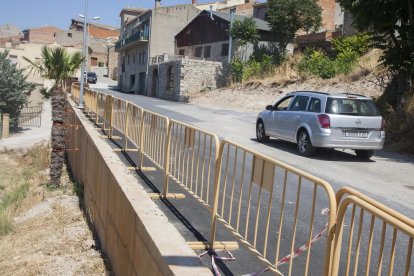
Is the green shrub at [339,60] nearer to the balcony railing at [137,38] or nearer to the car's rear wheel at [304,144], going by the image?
the car's rear wheel at [304,144]

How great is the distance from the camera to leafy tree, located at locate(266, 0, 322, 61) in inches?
1428

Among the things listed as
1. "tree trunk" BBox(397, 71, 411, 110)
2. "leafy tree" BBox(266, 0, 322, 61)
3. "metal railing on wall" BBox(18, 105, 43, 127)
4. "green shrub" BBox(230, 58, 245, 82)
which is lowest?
"metal railing on wall" BBox(18, 105, 43, 127)

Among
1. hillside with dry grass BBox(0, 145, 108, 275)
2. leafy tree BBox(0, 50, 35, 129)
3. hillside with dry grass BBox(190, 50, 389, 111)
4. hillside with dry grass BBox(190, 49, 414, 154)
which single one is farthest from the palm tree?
leafy tree BBox(0, 50, 35, 129)

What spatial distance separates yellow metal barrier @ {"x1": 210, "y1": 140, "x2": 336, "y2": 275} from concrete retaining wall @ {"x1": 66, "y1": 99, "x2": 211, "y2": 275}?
22.6 inches

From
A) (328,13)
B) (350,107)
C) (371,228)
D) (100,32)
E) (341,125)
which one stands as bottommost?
(341,125)

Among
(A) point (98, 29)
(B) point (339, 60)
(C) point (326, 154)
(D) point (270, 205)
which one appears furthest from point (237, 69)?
(A) point (98, 29)

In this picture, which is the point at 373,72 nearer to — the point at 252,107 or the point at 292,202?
the point at 252,107

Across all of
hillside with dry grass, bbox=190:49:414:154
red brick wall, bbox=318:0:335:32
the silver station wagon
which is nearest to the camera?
the silver station wagon

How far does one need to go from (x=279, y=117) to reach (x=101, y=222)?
8051 mm

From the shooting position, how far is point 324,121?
37.8 feet

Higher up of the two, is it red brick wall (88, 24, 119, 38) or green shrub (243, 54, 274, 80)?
red brick wall (88, 24, 119, 38)

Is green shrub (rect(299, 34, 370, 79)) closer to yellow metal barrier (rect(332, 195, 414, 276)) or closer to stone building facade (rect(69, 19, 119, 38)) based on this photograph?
yellow metal barrier (rect(332, 195, 414, 276))

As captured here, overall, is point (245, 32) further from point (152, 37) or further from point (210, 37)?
point (152, 37)

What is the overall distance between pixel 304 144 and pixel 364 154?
1658 millimetres
